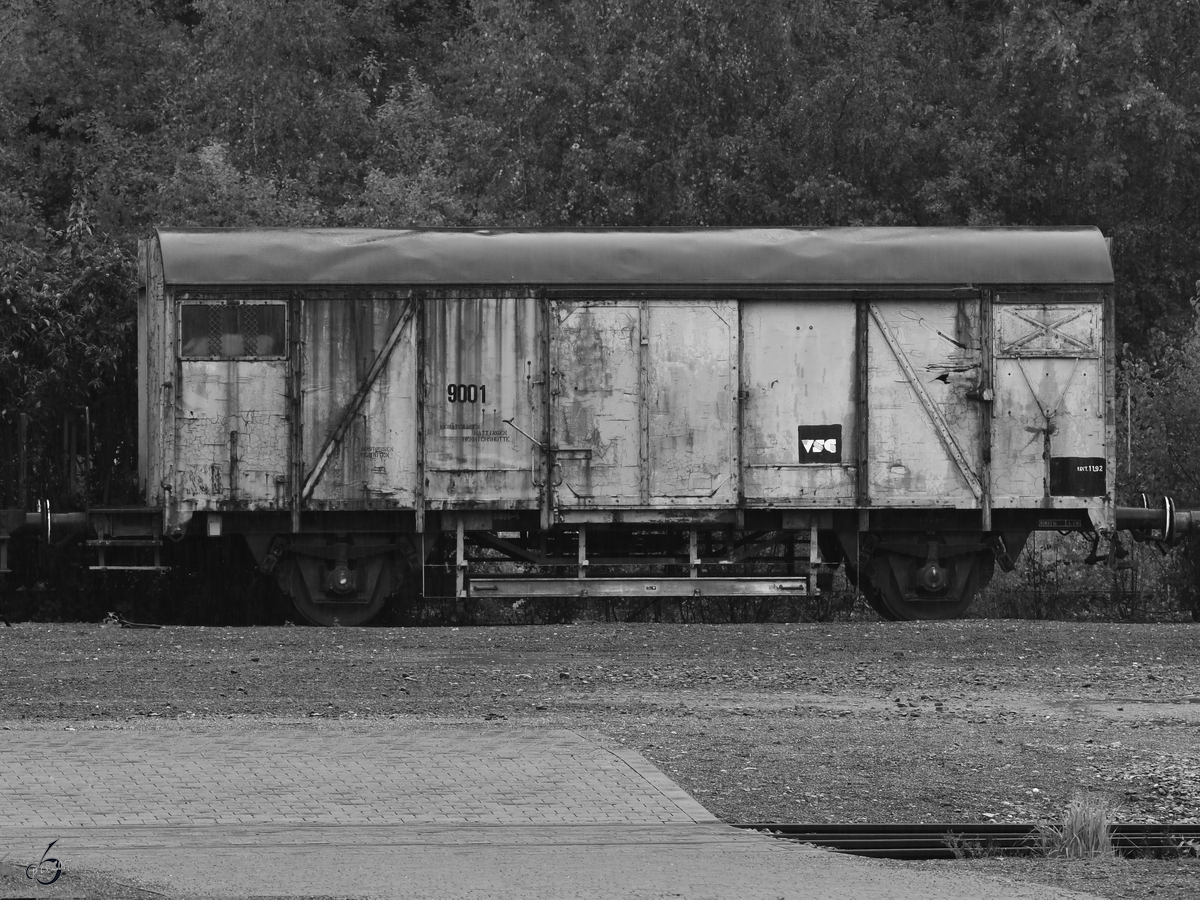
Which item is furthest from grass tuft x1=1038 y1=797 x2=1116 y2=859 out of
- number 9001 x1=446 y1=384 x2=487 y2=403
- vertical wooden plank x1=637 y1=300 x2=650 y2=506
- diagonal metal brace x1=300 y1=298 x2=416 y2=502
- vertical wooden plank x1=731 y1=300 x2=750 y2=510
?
diagonal metal brace x1=300 y1=298 x2=416 y2=502

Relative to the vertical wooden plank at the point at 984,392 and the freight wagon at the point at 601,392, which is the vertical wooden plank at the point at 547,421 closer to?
the freight wagon at the point at 601,392

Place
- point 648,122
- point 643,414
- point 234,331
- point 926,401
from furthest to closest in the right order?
1. point 648,122
2. point 926,401
3. point 643,414
4. point 234,331

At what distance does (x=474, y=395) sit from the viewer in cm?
1633

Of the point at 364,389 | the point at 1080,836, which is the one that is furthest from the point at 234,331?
the point at 1080,836

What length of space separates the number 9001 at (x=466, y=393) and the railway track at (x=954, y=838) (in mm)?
9041

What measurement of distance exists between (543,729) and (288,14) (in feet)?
81.8

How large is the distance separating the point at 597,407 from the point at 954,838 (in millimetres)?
9333

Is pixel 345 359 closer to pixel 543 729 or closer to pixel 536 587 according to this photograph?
pixel 536 587

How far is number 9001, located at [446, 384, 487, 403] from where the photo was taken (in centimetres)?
1631

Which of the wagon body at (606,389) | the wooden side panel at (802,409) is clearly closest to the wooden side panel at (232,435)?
the wagon body at (606,389)

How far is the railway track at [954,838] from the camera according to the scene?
743 centimetres

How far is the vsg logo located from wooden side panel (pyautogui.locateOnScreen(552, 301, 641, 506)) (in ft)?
5.23

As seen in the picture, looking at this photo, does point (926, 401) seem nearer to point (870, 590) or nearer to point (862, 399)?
point (862, 399)

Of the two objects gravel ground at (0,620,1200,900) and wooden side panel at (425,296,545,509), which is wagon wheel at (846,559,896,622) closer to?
gravel ground at (0,620,1200,900)
